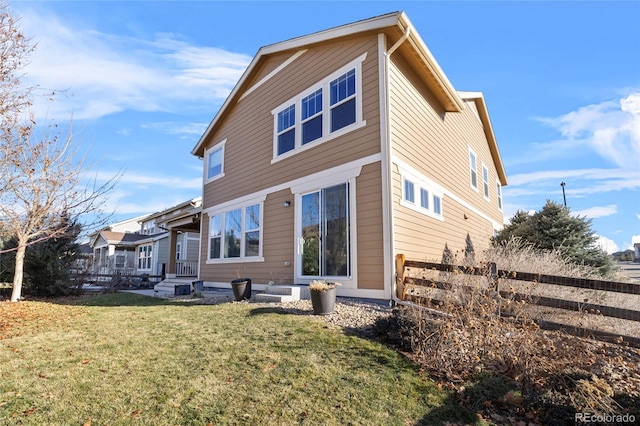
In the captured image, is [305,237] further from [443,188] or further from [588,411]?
[588,411]

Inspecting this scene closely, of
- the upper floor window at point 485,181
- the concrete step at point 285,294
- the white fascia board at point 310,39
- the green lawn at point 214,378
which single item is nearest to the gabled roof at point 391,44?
the white fascia board at point 310,39

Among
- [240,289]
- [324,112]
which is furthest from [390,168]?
[240,289]

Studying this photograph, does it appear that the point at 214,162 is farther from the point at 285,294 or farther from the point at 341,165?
the point at 285,294

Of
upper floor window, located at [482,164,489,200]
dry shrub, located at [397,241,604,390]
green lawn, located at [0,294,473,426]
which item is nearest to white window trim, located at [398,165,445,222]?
dry shrub, located at [397,241,604,390]

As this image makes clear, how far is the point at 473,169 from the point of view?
14133 millimetres

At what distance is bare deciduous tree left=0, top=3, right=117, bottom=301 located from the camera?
6.85 m

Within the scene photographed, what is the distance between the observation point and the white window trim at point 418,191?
8.00 metres

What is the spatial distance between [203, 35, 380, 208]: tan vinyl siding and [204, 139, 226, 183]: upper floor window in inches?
9.9

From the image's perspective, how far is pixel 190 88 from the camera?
39.2 feet

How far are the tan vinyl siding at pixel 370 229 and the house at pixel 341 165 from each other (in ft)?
0.08

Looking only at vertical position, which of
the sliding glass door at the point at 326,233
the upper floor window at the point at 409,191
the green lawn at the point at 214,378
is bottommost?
the green lawn at the point at 214,378

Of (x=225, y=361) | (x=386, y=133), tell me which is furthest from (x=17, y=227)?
(x=386, y=133)

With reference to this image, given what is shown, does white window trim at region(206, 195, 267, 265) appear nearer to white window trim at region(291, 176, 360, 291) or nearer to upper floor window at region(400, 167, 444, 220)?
white window trim at region(291, 176, 360, 291)

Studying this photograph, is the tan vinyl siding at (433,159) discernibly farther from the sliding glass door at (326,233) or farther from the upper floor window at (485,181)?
the sliding glass door at (326,233)
